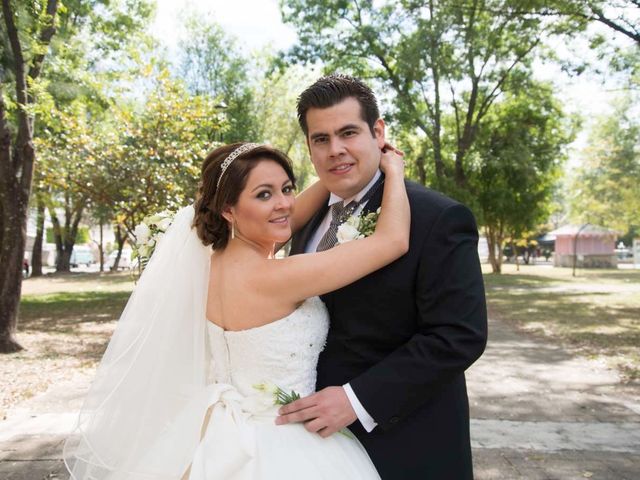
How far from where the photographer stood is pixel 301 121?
2.67 m

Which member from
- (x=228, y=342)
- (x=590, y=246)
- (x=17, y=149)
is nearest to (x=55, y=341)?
(x=17, y=149)

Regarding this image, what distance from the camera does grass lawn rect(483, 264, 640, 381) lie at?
10.3 m

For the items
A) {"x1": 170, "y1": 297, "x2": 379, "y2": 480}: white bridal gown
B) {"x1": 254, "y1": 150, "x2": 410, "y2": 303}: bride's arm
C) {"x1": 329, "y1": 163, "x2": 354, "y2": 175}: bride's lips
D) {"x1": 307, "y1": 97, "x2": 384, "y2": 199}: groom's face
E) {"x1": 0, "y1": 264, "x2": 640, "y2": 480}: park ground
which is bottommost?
{"x1": 0, "y1": 264, "x2": 640, "y2": 480}: park ground

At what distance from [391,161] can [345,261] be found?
58 cm

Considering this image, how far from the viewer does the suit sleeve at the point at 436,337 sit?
6.67 ft

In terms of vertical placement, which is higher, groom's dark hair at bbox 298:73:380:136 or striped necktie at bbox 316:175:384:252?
groom's dark hair at bbox 298:73:380:136

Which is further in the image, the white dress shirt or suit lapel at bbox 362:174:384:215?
suit lapel at bbox 362:174:384:215

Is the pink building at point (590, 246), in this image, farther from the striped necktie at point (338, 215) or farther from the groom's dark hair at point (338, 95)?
the groom's dark hair at point (338, 95)

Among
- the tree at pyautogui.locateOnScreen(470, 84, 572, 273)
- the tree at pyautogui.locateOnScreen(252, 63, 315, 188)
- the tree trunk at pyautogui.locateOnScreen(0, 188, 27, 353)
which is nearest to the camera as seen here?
the tree trunk at pyautogui.locateOnScreen(0, 188, 27, 353)

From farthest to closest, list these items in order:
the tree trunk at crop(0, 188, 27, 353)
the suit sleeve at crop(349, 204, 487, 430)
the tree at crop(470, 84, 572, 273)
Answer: the tree at crop(470, 84, 572, 273) → the tree trunk at crop(0, 188, 27, 353) → the suit sleeve at crop(349, 204, 487, 430)

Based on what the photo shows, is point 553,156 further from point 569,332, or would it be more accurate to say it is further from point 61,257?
point 61,257

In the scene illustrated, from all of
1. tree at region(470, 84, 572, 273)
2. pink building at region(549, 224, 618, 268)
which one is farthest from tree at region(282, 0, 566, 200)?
pink building at region(549, 224, 618, 268)

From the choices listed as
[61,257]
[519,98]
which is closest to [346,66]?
[519,98]

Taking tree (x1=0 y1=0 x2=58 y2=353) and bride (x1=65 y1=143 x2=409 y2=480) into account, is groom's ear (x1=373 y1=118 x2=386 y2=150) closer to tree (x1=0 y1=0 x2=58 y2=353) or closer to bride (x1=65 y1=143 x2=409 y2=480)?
bride (x1=65 y1=143 x2=409 y2=480)
